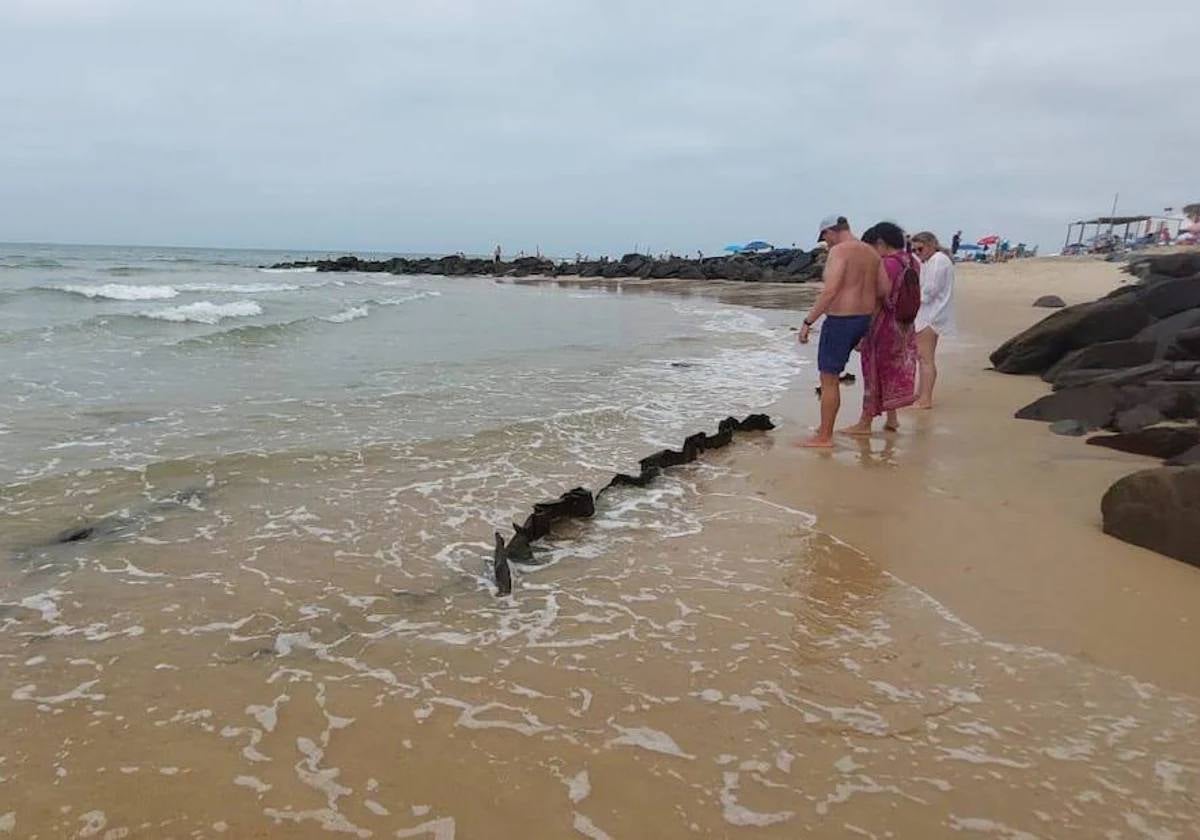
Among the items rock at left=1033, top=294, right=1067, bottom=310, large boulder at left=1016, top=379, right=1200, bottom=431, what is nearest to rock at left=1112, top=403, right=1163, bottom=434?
large boulder at left=1016, top=379, right=1200, bottom=431

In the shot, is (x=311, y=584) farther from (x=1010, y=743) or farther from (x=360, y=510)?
(x=1010, y=743)

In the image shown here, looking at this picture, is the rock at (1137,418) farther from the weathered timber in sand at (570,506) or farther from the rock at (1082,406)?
the weathered timber in sand at (570,506)

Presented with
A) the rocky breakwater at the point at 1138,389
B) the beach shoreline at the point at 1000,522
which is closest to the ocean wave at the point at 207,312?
the beach shoreline at the point at 1000,522

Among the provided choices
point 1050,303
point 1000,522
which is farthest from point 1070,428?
point 1050,303

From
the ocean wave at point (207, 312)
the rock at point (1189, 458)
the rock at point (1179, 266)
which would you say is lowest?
the ocean wave at point (207, 312)

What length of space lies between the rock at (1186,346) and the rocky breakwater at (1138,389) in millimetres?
10

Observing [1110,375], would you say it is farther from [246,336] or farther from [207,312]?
[207,312]

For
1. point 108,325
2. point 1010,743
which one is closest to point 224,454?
point 1010,743

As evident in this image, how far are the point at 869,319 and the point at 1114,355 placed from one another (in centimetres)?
374

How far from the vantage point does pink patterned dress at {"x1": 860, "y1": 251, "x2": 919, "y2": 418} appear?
7.06 m

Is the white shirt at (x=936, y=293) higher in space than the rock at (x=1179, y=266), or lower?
lower

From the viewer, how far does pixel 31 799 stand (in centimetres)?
234

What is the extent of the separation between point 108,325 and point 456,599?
16243mm

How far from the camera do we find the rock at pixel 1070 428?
22.4 ft
